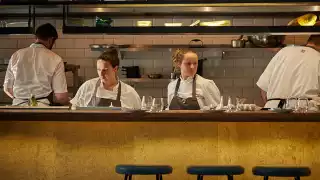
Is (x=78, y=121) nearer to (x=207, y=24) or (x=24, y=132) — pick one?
(x=24, y=132)

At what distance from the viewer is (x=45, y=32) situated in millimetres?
6773

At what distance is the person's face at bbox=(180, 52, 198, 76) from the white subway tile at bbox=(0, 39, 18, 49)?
2599mm

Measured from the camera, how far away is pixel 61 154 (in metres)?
5.36

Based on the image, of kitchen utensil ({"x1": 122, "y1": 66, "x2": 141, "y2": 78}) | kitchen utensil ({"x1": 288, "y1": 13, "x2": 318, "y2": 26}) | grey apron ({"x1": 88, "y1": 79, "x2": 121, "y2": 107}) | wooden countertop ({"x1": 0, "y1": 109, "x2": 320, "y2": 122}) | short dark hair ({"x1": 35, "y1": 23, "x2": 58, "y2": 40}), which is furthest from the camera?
kitchen utensil ({"x1": 122, "y1": 66, "x2": 141, "y2": 78})

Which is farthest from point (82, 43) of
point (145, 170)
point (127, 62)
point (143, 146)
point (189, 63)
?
point (145, 170)

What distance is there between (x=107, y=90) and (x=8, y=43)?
7.76 ft

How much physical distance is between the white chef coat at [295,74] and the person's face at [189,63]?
849mm

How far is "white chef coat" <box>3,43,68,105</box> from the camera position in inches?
267

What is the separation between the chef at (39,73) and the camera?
22.2 ft

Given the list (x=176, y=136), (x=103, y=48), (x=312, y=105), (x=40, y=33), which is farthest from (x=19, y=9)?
(x=312, y=105)

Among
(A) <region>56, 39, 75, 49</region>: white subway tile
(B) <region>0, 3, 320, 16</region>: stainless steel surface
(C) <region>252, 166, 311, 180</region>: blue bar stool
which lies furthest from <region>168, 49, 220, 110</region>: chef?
(C) <region>252, 166, 311, 180</region>: blue bar stool

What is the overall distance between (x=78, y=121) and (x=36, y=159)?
0.54 m

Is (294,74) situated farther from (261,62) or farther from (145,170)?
(145,170)

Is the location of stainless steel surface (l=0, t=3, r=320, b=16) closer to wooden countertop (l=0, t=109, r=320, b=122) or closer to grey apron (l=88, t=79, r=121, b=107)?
grey apron (l=88, t=79, r=121, b=107)
